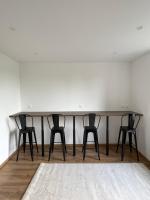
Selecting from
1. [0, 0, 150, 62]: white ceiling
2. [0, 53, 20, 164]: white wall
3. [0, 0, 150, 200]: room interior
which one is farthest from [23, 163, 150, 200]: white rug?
[0, 0, 150, 62]: white ceiling

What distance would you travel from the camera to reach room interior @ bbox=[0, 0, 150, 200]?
2.00 metres

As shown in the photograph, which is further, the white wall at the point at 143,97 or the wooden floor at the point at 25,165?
the white wall at the point at 143,97

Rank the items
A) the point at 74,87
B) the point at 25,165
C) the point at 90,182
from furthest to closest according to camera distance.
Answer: the point at 74,87 → the point at 25,165 → the point at 90,182

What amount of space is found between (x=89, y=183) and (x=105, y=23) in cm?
244

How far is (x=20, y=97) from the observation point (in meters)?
4.78

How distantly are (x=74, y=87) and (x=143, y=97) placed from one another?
1.83m

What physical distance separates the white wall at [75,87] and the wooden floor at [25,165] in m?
0.81

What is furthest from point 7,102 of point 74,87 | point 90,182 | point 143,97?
point 143,97

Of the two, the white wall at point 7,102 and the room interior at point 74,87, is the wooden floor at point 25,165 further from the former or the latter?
the white wall at point 7,102

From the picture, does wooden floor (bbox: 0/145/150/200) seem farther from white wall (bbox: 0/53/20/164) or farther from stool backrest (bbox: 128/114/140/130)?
stool backrest (bbox: 128/114/140/130)

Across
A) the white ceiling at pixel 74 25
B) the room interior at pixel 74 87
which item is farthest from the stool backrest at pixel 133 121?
the white ceiling at pixel 74 25

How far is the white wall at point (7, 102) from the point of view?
11.6ft

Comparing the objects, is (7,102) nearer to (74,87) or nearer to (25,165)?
(25,165)

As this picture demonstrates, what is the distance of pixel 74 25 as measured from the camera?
221cm
